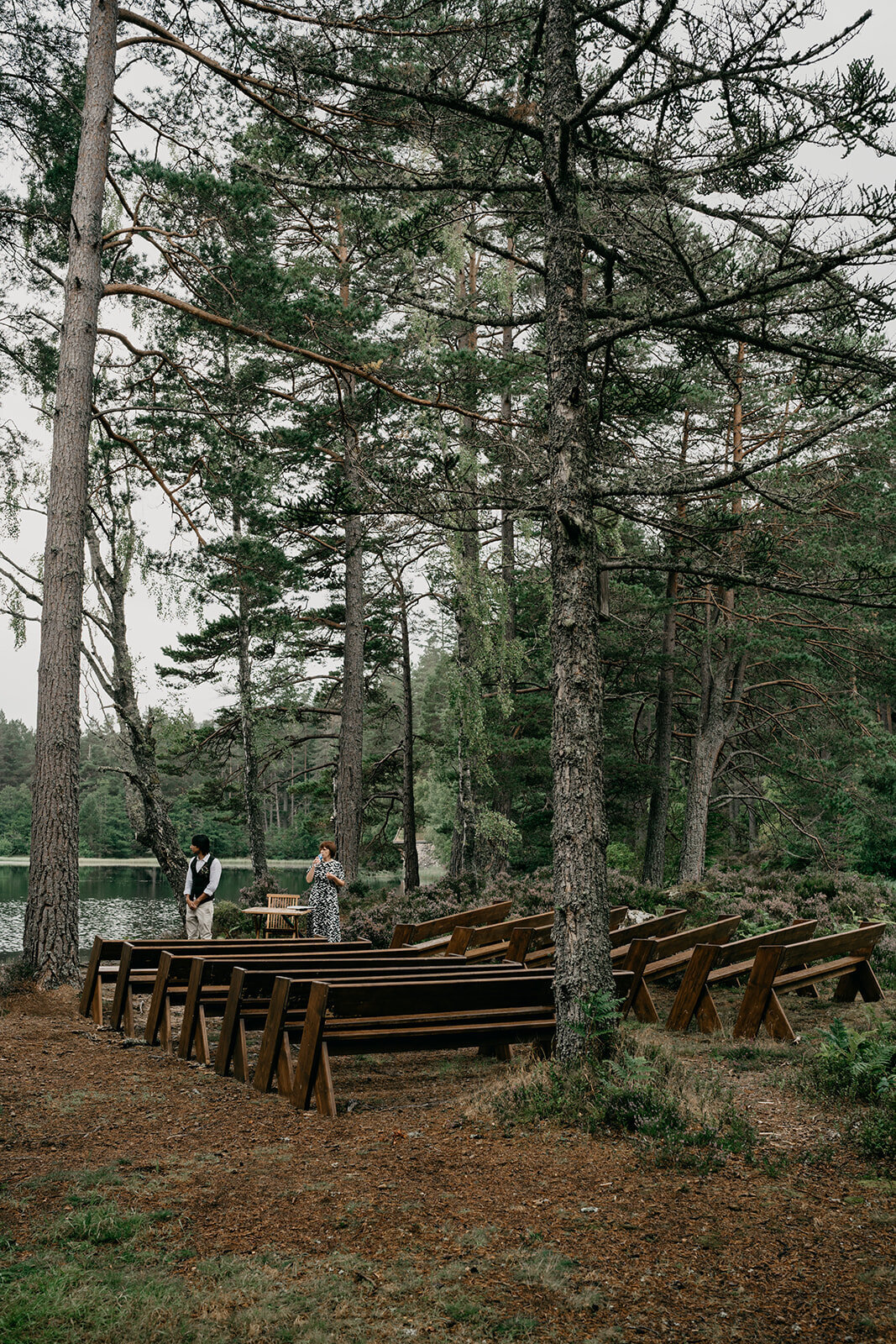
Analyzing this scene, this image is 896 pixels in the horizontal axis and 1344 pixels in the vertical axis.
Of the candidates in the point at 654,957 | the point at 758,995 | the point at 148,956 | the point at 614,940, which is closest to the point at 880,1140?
the point at 758,995

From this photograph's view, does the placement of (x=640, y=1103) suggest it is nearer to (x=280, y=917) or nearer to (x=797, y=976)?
(x=797, y=976)

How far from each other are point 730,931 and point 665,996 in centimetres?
140

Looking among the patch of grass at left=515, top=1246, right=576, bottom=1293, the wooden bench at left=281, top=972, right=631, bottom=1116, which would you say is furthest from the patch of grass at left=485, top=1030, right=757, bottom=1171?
the patch of grass at left=515, top=1246, right=576, bottom=1293

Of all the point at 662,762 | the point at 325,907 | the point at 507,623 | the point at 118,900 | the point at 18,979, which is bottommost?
the point at 118,900

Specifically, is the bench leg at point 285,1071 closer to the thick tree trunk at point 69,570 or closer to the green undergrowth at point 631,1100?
the green undergrowth at point 631,1100

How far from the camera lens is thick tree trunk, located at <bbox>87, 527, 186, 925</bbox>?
49.3ft

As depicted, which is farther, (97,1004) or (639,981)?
(97,1004)

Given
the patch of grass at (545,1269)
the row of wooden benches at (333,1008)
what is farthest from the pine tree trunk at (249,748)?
the patch of grass at (545,1269)

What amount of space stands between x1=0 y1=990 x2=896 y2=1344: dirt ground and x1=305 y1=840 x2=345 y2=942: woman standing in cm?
479

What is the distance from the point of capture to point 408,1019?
5895mm

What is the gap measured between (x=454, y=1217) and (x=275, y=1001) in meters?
2.14

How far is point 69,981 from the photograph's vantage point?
30.5 ft

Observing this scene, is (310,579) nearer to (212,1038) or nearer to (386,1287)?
(212,1038)

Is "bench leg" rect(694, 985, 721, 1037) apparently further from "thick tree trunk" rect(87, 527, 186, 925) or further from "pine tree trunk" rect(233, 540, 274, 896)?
"pine tree trunk" rect(233, 540, 274, 896)
